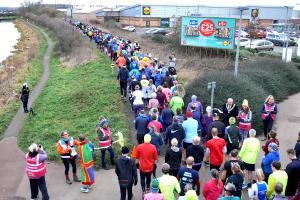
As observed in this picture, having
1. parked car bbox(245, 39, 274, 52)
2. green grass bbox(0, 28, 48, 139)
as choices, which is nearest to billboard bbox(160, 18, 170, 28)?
green grass bbox(0, 28, 48, 139)

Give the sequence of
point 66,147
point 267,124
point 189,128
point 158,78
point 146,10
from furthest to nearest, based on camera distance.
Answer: point 146,10 → point 158,78 → point 267,124 → point 189,128 → point 66,147

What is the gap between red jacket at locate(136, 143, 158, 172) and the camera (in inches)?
332

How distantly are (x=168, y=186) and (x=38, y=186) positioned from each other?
3510 mm

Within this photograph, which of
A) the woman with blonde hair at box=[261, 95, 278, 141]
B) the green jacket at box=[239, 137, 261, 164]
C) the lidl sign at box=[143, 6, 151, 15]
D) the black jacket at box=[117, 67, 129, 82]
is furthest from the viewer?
the lidl sign at box=[143, 6, 151, 15]

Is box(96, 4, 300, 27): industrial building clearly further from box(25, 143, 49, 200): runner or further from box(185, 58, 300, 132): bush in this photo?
box(25, 143, 49, 200): runner

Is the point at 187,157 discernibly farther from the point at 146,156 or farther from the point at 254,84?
the point at 254,84

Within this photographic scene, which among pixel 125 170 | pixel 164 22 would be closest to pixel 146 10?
pixel 164 22

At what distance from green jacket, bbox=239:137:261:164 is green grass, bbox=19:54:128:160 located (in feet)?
14.8

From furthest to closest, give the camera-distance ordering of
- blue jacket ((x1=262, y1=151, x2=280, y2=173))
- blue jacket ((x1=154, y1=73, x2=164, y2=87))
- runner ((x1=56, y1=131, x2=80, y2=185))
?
blue jacket ((x1=154, y1=73, x2=164, y2=87)), runner ((x1=56, y1=131, x2=80, y2=185)), blue jacket ((x1=262, y1=151, x2=280, y2=173))

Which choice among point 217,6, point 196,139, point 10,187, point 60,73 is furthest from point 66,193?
point 217,6

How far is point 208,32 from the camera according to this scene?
2277cm

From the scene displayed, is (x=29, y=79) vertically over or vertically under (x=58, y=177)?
under

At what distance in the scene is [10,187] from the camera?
10.1 meters

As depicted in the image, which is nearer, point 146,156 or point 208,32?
point 146,156
